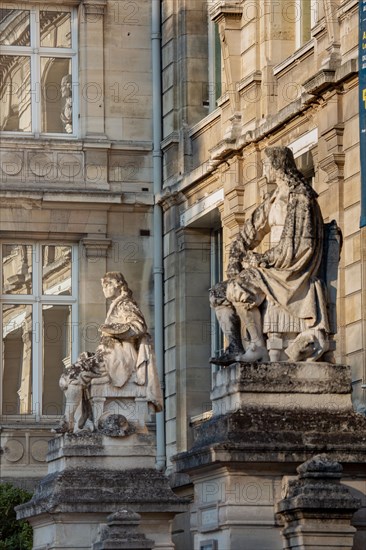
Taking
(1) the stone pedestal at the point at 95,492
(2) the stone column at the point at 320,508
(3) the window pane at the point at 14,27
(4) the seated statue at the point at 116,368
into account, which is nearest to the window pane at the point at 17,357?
(3) the window pane at the point at 14,27

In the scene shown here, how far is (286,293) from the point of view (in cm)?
1711

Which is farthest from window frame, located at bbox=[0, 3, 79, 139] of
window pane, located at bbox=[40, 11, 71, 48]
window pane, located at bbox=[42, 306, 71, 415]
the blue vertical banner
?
the blue vertical banner

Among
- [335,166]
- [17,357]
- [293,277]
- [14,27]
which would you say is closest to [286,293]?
[293,277]

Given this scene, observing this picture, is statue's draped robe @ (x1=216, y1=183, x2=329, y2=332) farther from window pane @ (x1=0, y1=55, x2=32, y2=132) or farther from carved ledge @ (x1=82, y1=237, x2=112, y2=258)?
window pane @ (x1=0, y1=55, x2=32, y2=132)

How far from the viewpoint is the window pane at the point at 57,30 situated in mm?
32031

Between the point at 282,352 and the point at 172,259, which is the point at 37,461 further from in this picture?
the point at 282,352

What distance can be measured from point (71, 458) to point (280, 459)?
4.56m

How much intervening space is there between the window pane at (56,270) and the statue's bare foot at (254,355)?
1452 centimetres

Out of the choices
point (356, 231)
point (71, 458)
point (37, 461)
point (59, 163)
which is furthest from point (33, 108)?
point (71, 458)

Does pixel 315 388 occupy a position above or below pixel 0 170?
below

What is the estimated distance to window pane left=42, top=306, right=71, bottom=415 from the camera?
103 feet

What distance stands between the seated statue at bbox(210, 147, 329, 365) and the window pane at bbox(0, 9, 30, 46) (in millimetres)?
15355

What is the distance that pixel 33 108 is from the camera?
3191 cm

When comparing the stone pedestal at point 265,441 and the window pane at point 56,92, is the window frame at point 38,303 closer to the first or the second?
the window pane at point 56,92
